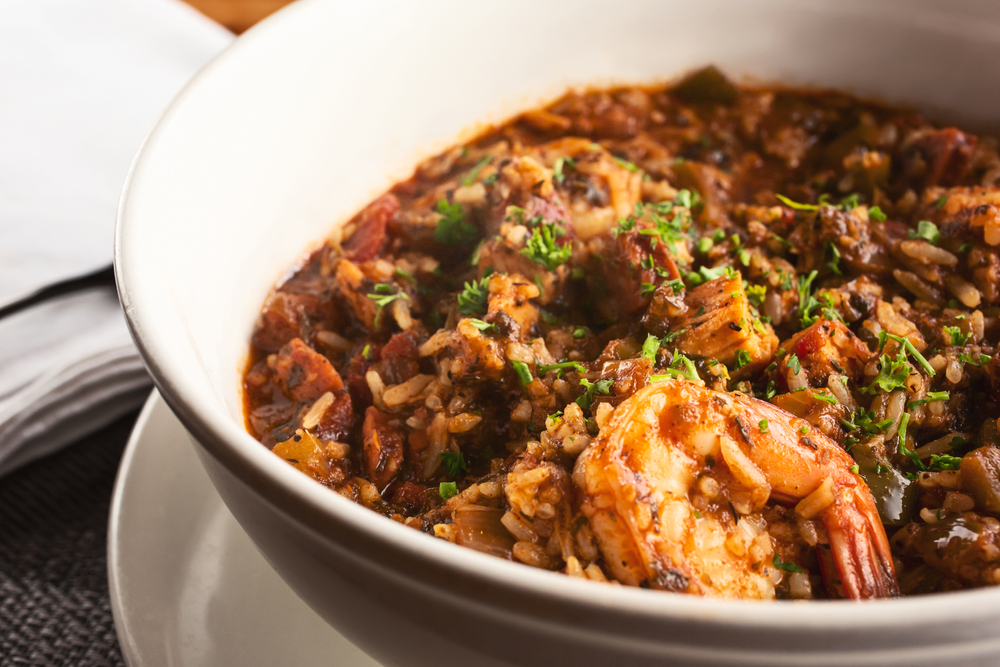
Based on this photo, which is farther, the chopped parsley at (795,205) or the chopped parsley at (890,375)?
the chopped parsley at (795,205)

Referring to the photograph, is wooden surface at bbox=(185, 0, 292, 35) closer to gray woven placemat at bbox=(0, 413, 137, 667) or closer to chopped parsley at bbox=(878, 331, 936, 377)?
gray woven placemat at bbox=(0, 413, 137, 667)

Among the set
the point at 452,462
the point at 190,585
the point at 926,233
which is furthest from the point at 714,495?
the point at 926,233

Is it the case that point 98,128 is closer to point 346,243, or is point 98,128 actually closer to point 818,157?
point 346,243

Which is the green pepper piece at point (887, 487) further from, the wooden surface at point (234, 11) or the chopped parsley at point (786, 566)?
the wooden surface at point (234, 11)

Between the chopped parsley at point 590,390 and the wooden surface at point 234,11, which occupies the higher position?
the chopped parsley at point 590,390

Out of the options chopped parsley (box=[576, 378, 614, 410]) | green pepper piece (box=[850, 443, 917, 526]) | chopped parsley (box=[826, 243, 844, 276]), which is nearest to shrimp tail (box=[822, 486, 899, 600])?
green pepper piece (box=[850, 443, 917, 526])

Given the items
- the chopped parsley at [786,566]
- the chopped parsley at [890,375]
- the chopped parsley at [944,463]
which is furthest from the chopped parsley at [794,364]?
the chopped parsley at [786,566]
